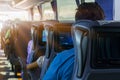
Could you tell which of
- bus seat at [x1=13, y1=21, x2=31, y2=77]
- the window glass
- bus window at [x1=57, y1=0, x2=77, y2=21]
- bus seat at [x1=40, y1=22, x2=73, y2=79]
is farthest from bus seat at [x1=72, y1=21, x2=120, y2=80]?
the window glass

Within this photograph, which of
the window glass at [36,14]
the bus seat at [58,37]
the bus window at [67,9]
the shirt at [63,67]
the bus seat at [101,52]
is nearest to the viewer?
the bus seat at [101,52]

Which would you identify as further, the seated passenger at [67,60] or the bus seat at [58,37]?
the bus seat at [58,37]

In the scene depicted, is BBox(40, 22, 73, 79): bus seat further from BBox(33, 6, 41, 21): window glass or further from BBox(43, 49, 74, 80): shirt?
BBox(33, 6, 41, 21): window glass

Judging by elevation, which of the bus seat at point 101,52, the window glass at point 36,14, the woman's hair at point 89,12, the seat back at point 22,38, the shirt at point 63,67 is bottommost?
the window glass at point 36,14

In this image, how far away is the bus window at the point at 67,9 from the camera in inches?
435

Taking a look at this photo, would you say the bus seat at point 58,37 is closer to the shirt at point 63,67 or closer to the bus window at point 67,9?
the shirt at point 63,67

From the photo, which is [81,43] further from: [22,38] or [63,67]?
[22,38]

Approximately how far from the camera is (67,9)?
11.8 metres

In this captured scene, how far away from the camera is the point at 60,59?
2441 mm

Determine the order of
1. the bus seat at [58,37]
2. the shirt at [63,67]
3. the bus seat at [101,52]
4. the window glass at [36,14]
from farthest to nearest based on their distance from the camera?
the window glass at [36,14], the bus seat at [58,37], the shirt at [63,67], the bus seat at [101,52]

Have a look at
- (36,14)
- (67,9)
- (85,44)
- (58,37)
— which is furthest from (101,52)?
(36,14)

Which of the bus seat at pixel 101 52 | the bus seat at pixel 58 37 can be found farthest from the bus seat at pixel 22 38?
the bus seat at pixel 101 52

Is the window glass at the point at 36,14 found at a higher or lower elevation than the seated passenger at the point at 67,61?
lower

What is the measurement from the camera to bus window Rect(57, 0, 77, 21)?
36.2ft
